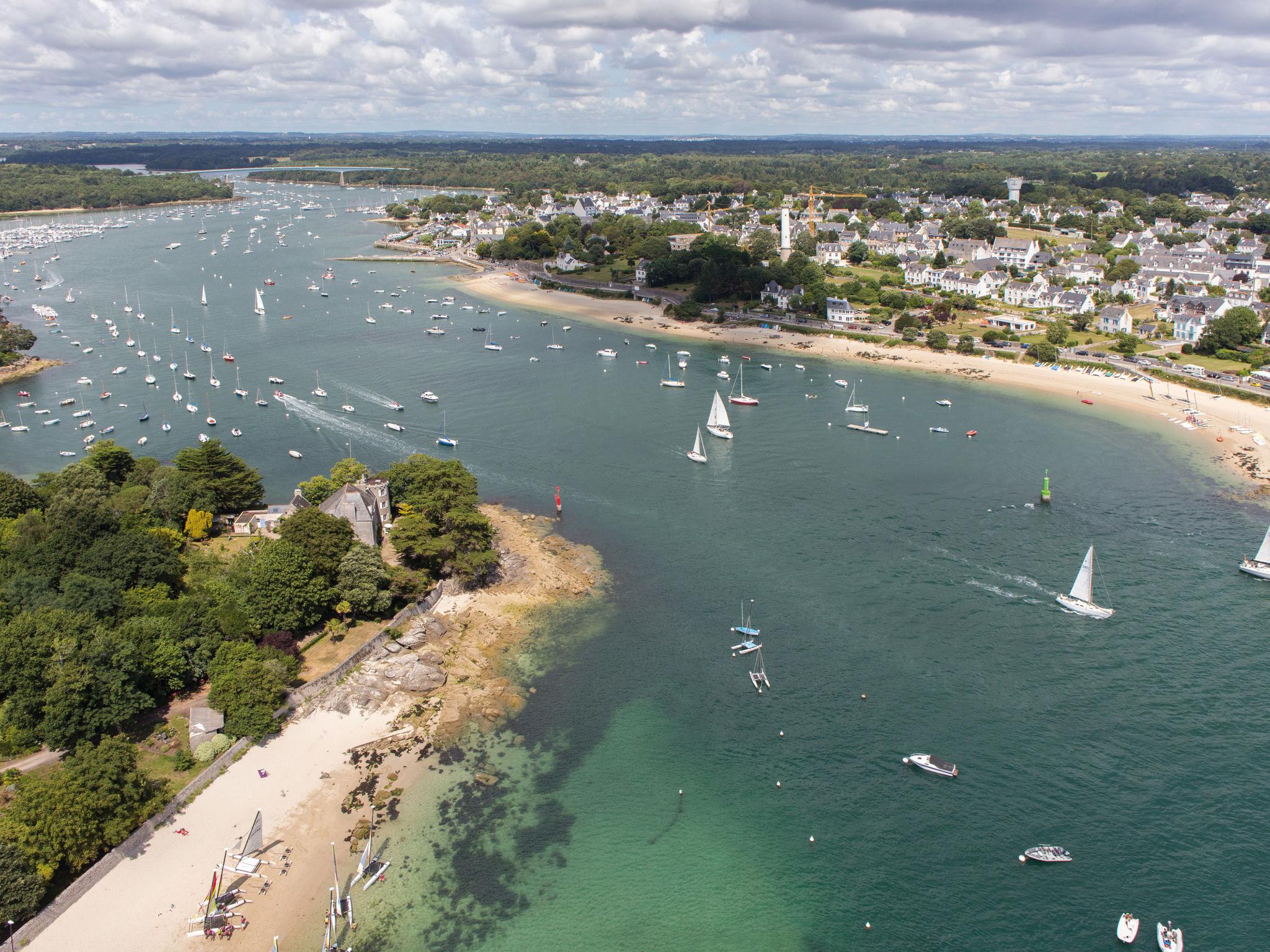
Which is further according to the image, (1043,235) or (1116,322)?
(1043,235)

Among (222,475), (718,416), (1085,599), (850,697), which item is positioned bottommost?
(850,697)

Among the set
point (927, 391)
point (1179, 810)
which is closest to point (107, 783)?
point (1179, 810)

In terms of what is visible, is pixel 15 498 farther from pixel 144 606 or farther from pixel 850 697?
pixel 850 697

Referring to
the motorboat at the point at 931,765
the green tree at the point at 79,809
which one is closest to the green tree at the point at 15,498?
the green tree at the point at 79,809

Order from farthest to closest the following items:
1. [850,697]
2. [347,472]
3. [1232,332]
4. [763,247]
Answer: [763,247]
[1232,332]
[347,472]
[850,697]

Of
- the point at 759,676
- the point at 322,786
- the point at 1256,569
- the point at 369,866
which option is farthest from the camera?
the point at 1256,569

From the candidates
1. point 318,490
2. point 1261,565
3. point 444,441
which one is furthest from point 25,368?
point 1261,565

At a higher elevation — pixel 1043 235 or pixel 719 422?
pixel 1043 235
